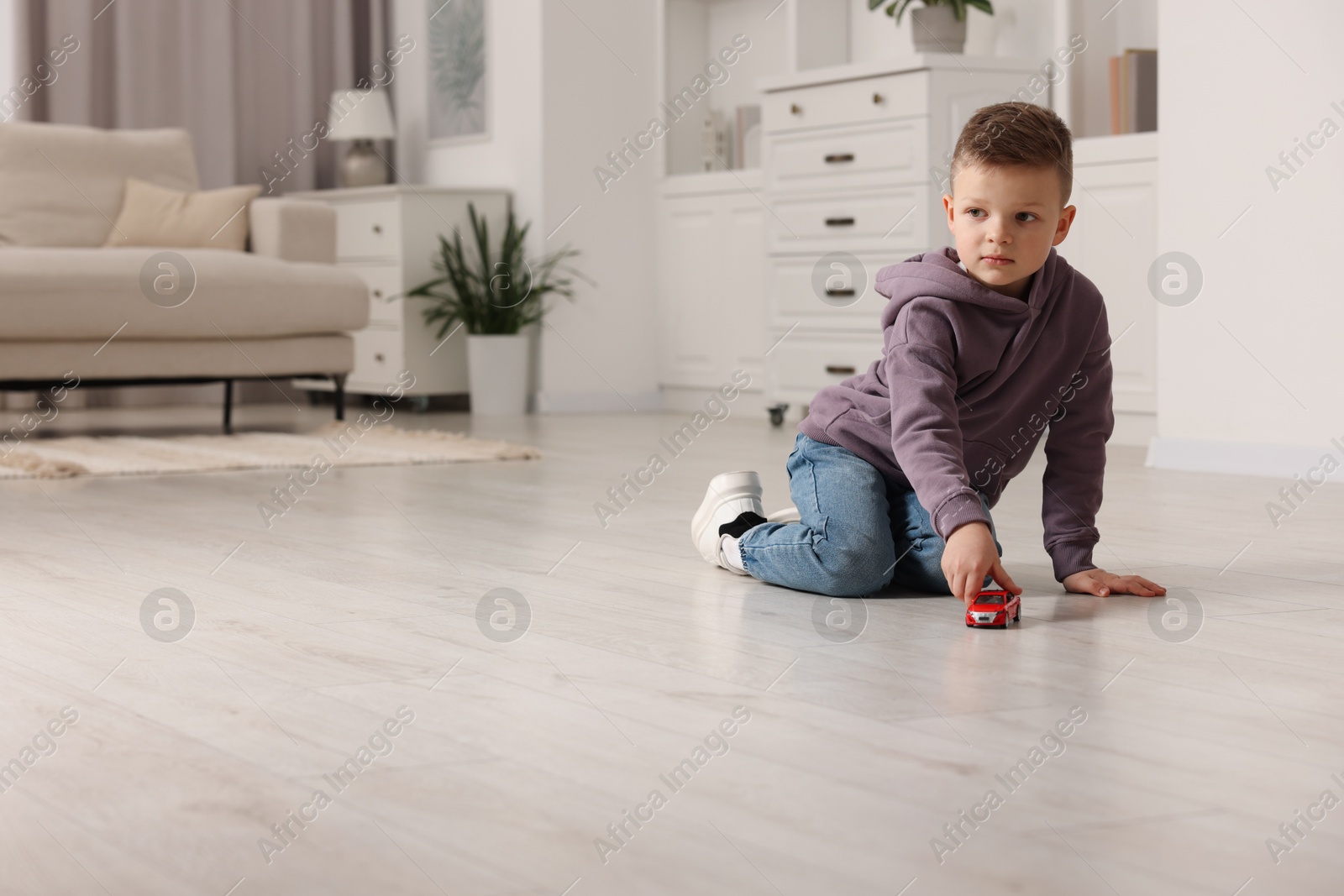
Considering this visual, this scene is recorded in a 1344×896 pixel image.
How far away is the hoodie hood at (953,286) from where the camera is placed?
5.39 ft

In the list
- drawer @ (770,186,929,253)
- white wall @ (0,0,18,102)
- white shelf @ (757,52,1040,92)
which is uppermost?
white wall @ (0,0,18,102)

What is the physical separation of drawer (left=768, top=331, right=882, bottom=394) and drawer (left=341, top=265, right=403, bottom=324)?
1441 mm

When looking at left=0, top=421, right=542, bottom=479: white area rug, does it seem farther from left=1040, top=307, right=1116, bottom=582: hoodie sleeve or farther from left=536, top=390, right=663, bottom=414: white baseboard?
left=1040, top=307, right=1116, bottom=582: hoodie sleeve

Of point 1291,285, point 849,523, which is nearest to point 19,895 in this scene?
point 849,523

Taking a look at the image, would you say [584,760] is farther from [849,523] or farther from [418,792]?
[849,523]

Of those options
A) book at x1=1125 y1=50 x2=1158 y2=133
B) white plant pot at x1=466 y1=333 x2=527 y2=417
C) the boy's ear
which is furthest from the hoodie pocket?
white plant pot at x1=466 y1=333 x2=527 y2=417

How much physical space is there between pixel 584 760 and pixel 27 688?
52 cm

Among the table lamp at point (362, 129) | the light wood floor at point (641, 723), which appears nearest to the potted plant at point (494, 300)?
the table lamp at point (362, 129)

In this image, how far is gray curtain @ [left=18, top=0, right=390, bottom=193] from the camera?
18.0ft

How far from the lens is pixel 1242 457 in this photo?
3041mm

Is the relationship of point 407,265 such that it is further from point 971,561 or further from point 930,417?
point 971,561

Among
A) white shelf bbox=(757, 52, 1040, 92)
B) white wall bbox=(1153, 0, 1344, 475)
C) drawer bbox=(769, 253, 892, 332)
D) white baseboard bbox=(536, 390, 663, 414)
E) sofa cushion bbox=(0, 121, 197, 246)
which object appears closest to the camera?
white wall bbox=(1153, 0, 1344, 475)

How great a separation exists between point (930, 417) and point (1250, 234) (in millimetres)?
1672

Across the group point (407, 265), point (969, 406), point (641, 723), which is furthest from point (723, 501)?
point (407, 265)
